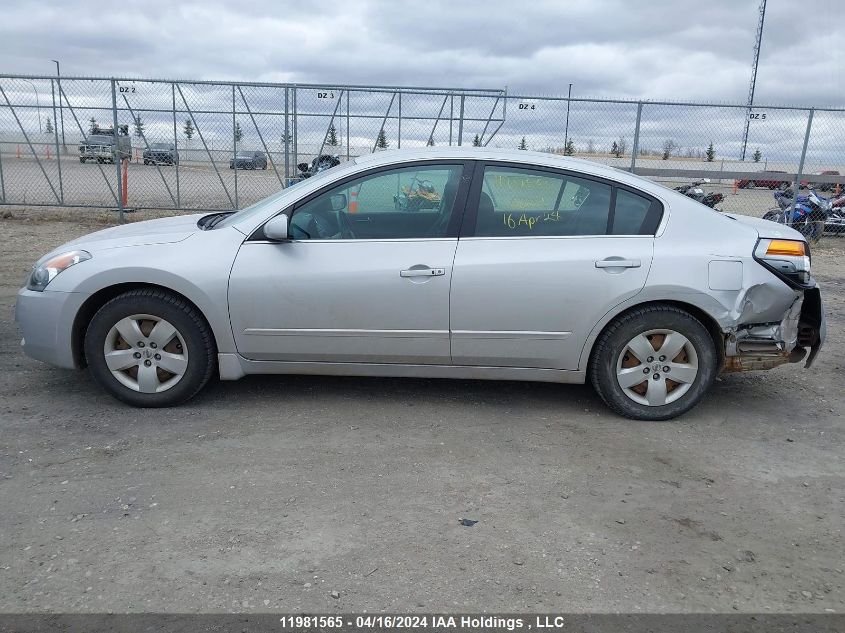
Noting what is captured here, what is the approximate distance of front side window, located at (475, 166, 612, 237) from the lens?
429cm

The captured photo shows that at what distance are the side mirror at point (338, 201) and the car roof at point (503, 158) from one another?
0.79 ft

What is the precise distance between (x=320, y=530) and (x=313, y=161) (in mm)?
10552

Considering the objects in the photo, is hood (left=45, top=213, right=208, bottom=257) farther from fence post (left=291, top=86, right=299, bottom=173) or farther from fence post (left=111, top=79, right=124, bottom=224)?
fence post (left=111, top=79, right=124, bottom=224)

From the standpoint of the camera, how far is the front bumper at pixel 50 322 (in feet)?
13.8

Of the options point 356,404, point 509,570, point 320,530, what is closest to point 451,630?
point 509,570

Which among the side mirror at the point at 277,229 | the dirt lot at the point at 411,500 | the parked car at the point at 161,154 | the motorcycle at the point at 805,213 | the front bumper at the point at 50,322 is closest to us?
the dirt lot at the point at 411,500

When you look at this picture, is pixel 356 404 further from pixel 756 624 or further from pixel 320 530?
pixel 756 624

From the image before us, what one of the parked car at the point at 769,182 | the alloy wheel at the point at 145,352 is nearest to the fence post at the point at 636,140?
the parked car at the point at 769,182

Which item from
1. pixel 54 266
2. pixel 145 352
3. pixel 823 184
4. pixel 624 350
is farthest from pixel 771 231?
pixel 823 184

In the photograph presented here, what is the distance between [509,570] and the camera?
280cm

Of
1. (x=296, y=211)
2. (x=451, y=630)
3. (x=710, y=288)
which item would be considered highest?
(x=296, y=211)

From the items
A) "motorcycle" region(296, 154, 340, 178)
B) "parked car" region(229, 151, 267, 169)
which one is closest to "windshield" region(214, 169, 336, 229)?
"motorcycle" region(296, 154, 340, 178)

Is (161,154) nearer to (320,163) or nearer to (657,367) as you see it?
(320,163)

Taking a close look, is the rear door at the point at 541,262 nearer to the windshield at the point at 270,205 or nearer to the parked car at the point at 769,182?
the windshield at the point at 270,205
